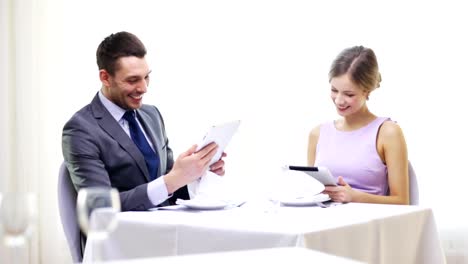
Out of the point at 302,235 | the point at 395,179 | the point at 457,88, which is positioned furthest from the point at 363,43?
the point at 302,235

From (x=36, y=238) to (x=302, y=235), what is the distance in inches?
98.5

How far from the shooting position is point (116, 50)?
3090mm

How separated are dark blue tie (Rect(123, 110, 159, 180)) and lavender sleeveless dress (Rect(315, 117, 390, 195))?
0.81 m

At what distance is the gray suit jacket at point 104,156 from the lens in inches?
107

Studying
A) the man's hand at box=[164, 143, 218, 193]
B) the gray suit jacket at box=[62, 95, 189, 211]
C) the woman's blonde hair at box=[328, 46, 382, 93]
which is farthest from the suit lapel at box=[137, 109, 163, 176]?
the woman's blonde hair at box=[328, 46, 382, 93]

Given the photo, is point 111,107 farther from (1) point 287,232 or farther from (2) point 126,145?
(1) point 287,232

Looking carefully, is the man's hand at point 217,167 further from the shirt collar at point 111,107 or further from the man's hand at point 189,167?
the shirt collar at point 111,107

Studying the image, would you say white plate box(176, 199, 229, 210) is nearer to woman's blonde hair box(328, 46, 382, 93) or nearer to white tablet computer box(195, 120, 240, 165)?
white tablet computer box(195, 120, 240, 165)

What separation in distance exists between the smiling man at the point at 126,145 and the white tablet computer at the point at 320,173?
12.6 inches

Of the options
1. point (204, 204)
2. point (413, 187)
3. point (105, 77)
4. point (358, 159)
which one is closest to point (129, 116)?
point (105, 77)

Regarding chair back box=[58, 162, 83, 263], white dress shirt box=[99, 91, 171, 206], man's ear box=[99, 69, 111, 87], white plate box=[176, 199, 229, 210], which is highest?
man's ear box=[99, 69, 111, 87]

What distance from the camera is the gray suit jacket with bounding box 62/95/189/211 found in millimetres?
2722

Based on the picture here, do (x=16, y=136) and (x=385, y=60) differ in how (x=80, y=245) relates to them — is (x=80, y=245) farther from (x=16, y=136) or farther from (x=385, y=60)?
(x=385, y=60)

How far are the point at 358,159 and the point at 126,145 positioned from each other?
41.1 inches
